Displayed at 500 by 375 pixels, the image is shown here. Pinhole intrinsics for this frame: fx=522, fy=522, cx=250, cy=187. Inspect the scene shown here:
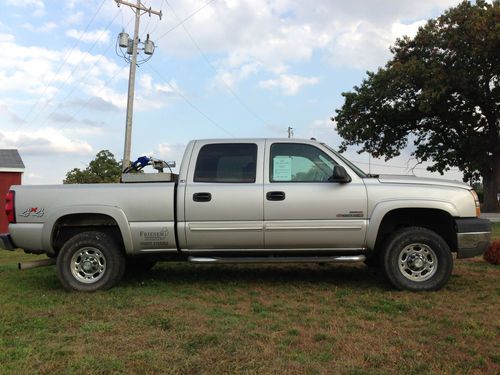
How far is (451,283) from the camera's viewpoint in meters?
6.73

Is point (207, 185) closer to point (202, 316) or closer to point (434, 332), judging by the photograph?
point (202, 316)

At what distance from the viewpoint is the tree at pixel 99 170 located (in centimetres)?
4019

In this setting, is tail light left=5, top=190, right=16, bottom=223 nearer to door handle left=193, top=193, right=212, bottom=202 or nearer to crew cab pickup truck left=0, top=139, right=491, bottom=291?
crew cab pickup truck left=0, top=139, right=491, bottom=291

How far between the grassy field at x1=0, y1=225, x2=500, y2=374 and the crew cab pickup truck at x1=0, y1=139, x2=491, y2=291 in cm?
42

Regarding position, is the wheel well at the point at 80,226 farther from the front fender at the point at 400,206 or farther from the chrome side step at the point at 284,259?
the front fender at the point at 400,206

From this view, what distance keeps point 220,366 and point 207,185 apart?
9.33 ft

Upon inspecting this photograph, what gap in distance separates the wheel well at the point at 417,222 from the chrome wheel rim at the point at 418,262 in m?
0.40

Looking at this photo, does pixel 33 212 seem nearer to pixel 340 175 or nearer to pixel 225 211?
pixel 225 211

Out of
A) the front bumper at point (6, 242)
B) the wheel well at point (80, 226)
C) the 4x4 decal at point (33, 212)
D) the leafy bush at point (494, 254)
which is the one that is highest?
the 4x4 decal at point (33, 212)

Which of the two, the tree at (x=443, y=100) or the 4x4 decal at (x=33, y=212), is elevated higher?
the tree at (x=443, y=100)

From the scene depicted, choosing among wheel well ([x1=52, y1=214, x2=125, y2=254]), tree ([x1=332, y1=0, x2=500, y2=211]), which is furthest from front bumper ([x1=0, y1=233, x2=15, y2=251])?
tree ([x1=332, y1=0, x2=500, y2=211])

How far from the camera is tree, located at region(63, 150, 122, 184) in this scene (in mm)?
40188

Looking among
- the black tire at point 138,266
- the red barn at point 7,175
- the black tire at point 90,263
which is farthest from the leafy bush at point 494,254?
the red barn at point 7,175

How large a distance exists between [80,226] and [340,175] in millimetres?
3311
